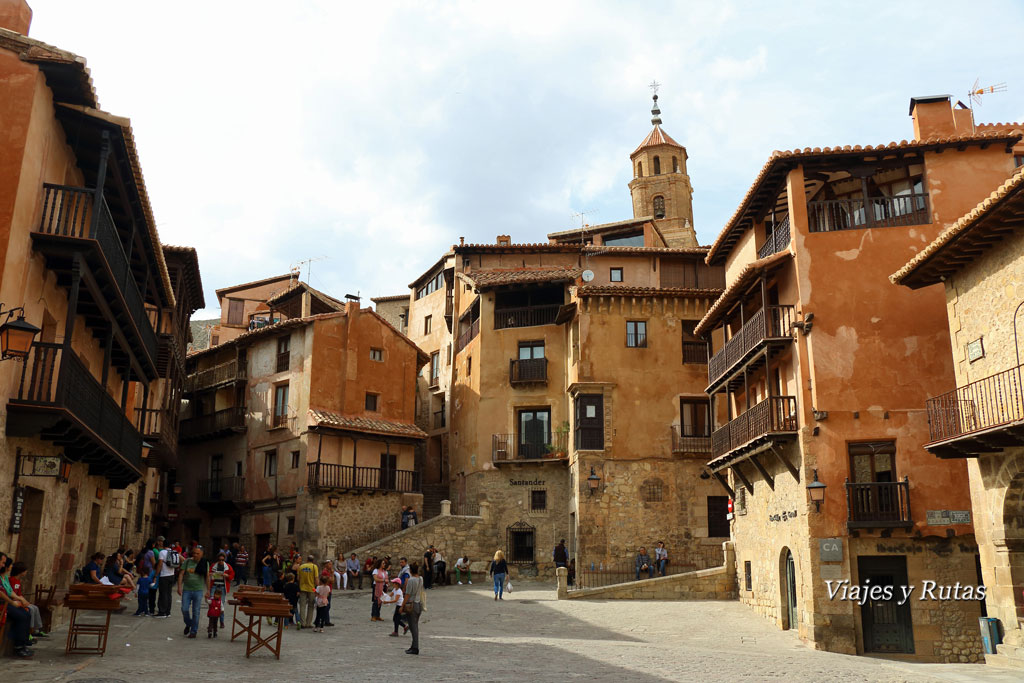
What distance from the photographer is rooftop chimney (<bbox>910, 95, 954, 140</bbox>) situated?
75.5ft

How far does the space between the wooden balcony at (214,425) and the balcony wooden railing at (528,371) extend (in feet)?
41.8

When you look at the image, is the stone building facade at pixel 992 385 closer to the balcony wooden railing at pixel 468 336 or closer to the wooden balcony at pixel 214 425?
the balcony wooden railing at pixel 468 336

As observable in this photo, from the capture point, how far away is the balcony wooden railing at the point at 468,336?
39344 millimetres

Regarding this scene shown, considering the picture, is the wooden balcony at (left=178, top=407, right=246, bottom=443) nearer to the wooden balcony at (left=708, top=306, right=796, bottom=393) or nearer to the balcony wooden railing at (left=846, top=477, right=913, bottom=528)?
the wooden balcony at (left=708, top=306, right=796, bottom=393)

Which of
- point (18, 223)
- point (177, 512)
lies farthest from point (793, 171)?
point (177, 512)

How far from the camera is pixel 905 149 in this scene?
71.7ft

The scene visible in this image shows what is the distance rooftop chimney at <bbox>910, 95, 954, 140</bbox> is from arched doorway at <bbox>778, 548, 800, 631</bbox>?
11.7 metres

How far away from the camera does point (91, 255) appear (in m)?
15.1

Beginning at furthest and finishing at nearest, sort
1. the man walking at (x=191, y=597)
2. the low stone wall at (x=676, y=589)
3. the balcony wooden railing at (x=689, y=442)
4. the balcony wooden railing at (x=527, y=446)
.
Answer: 1. the balcony wooden railing at (x=527, y=446)
2. the balcony wooden railing at (x=689, y=442)
3. the low stone wall at (x=676, y=589)
4. the man walking at (x=191, y=597)

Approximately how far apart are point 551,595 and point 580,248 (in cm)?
1770

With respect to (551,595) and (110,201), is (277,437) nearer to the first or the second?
(551,595)

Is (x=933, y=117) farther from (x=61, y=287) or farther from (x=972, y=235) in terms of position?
(x=61, y=287)

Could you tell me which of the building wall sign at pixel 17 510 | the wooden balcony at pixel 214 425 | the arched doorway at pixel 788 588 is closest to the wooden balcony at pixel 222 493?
the wooden balcony at pixel 214 425

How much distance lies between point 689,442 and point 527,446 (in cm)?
697
